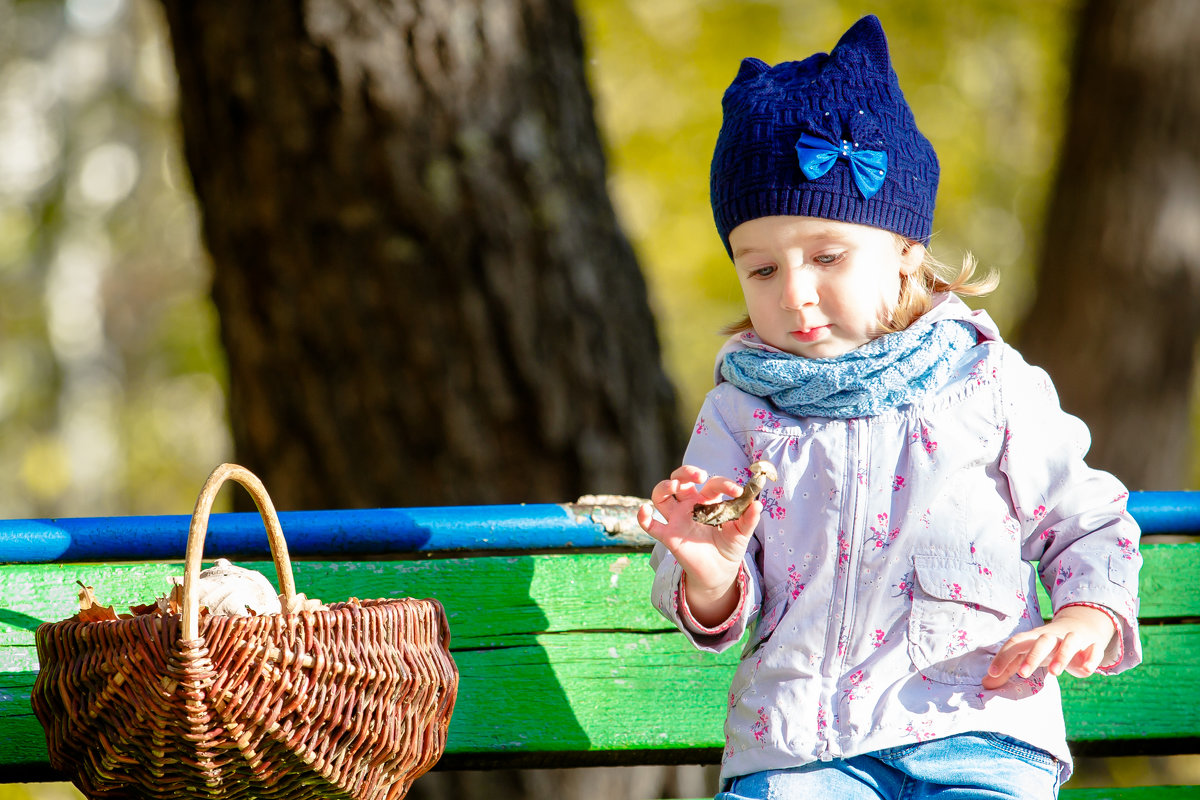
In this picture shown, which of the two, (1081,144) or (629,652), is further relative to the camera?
(1081,144)

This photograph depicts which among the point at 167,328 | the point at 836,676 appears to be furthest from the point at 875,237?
the point at 167,328

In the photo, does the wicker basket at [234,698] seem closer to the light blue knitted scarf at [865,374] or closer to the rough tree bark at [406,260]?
the light blue knitted scarf at [865,374]

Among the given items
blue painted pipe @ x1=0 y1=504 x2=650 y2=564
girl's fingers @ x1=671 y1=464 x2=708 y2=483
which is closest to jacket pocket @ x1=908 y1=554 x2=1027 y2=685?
girl's fingers @ x1=671 y1=464 x2=708 y2=483

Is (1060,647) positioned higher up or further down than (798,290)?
further down

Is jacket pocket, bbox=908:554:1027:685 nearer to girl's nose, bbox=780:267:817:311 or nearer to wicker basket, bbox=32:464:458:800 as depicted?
girl's nose, bbox=780:267:817:311

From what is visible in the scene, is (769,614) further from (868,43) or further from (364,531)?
(868,43)

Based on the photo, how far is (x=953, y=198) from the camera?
11.3 meters

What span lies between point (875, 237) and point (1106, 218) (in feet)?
12.1

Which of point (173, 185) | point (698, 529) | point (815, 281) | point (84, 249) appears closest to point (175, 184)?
point (173, 185)

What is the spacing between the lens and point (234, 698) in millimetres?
1448

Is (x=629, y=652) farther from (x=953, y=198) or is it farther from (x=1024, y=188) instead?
(x=1024, y=188)

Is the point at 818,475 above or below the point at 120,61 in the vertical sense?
below

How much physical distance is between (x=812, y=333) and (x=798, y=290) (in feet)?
0.24

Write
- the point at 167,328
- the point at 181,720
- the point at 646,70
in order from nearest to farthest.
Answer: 1. the point at 181,720
2. the point at 646,70
3. the point at 167,328
